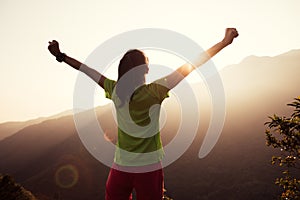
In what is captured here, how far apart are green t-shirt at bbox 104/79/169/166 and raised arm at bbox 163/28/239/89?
0.55ft

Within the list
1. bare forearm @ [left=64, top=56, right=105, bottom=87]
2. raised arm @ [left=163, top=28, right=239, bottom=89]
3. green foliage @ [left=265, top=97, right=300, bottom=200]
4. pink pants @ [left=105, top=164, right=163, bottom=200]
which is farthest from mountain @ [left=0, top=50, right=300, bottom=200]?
raised arm @ [left=163, top=28, right=239, bottom=89]

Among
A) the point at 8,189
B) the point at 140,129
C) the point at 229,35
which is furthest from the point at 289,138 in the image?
the point at 8,189

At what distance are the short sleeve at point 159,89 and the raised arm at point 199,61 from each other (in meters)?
0.03

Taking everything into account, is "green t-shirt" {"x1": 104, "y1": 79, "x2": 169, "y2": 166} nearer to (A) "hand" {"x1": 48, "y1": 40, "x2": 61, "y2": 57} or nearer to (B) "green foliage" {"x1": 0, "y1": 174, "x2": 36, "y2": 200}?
(A) "hand" {"x1": 48, "y1": 40, "x2": 61, "y2": 57}

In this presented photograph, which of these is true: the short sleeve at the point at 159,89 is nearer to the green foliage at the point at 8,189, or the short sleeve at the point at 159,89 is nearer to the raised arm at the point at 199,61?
the raised arm at the point at 199,61

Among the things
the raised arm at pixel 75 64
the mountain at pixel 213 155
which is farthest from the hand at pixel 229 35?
the mountain at pixel 213 155

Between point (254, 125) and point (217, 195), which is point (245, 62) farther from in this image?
point (217, 195)

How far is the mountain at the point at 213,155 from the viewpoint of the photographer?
74.9 meters

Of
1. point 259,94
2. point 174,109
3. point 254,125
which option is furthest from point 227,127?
point 259,94

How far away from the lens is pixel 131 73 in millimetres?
2471

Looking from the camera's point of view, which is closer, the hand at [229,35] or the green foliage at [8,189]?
the hand at [229,35]

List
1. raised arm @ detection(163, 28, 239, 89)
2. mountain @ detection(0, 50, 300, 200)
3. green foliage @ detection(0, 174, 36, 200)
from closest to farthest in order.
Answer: raised arm @ detection(163, 28, 239, 89)
green foliage @ detection(0, 174, 36, 200)
mountain @ detection(0, 50, 300, 200)

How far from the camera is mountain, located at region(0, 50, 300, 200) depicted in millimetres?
74875

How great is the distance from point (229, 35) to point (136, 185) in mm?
1484
